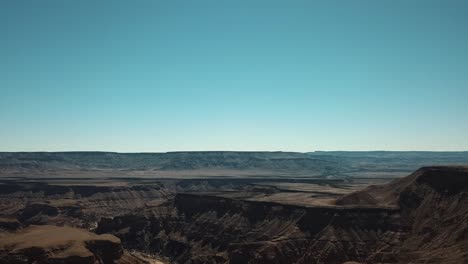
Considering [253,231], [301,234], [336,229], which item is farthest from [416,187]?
[253,231]

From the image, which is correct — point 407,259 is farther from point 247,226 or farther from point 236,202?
point 236,202

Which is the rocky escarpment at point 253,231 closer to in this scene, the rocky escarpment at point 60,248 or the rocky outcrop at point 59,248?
the rocky escarpment at point 60,248

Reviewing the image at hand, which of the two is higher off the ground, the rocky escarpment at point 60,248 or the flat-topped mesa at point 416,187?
the flat-topped mesa at point 416,187

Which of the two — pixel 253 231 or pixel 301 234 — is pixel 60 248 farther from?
pixel 301 234

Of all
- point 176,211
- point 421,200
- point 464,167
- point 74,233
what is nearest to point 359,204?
point 421,200

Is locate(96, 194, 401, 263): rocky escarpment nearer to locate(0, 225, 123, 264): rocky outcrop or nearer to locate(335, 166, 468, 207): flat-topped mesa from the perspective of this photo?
locate(335, 166, 468, 207): flat-topped mesa

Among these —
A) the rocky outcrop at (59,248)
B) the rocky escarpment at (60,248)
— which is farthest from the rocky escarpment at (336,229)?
the rocky outcrop at (59,248)

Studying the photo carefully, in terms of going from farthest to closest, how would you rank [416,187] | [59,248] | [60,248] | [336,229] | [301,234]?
[416,187]
[301,234]
[336,229]
[60,248]
[59,248]
